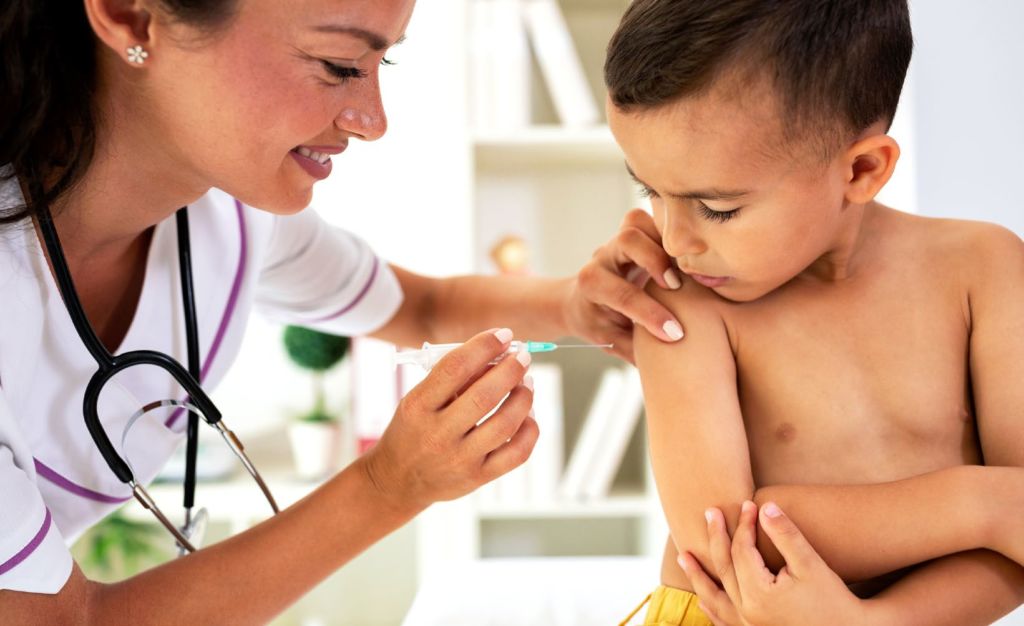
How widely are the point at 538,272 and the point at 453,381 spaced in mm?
1760

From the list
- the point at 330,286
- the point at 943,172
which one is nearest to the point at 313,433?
the point at 330,286

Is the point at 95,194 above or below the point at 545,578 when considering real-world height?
above

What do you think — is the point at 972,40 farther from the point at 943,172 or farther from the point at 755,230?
the point at 755,230

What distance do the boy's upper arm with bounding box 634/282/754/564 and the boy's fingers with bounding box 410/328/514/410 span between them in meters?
0.17

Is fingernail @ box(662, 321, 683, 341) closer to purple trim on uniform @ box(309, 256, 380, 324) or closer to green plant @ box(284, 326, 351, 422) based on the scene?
purple trim on uniform @ box(309, 256, 380, 324)

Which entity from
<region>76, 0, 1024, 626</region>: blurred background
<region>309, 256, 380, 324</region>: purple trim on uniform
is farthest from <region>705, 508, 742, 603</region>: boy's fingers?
<region>76, 0, 1024, 626</region>: blurred background

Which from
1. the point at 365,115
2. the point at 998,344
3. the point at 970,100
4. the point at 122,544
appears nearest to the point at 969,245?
the point at 998,344

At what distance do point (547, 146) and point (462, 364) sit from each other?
5.05 ft

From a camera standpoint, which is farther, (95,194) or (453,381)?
(95,194)

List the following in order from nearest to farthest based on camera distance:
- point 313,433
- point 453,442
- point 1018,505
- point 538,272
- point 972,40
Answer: point 1018,505, point 453,442, point 972,40, point 313,433, point 538,272

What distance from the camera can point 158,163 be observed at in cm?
112

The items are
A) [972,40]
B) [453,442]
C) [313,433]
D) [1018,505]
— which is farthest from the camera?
[313,433]

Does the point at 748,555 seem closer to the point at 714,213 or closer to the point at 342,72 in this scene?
the point at 714,213

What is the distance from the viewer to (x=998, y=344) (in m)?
1.01
